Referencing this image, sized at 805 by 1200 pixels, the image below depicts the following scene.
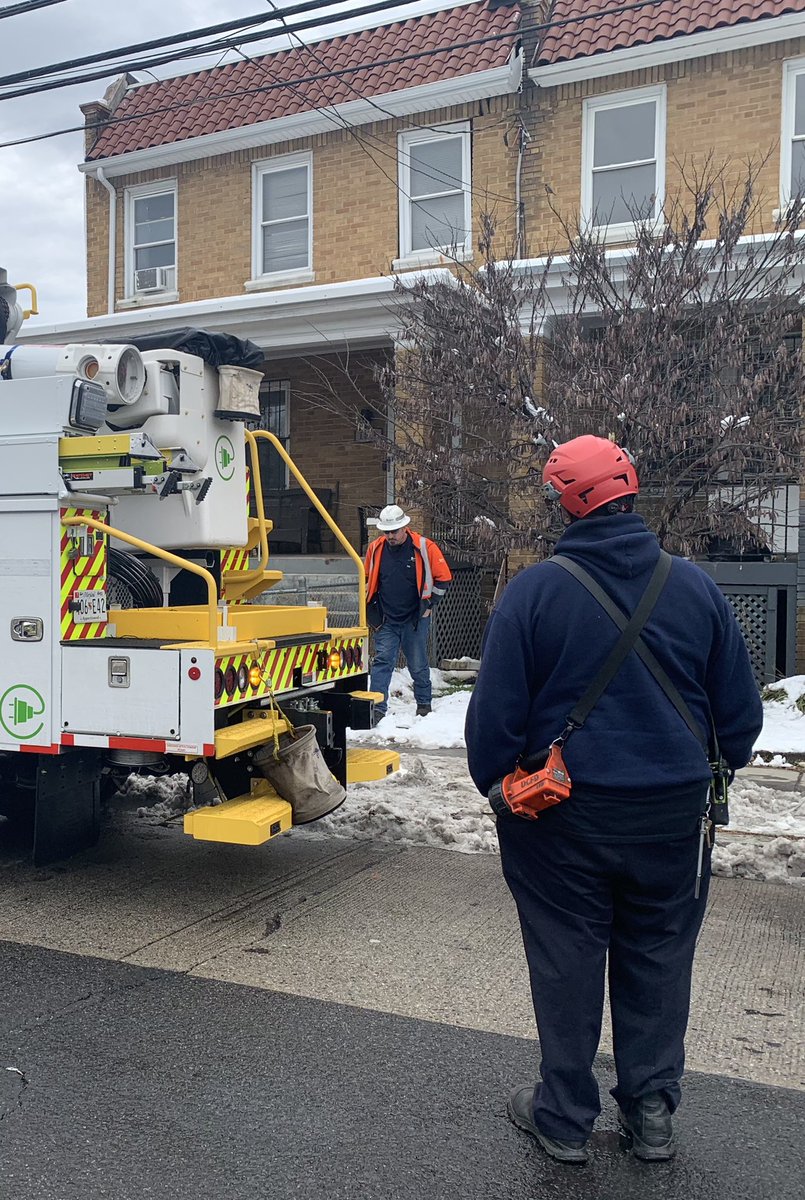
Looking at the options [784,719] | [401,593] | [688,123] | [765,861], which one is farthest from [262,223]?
[765,861]

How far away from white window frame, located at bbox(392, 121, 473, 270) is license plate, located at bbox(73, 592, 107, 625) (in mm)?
10776

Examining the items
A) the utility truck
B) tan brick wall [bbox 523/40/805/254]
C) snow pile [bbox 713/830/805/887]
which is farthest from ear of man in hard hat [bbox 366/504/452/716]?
tan brick wall [bbox 523/40/805/254]

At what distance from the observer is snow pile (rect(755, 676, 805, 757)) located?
842 centimetres

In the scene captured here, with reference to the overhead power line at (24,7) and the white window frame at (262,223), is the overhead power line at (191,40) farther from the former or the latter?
the white window frame at (262,223)

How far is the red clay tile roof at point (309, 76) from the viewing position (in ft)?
49.2

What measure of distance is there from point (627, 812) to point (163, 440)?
3.42 m

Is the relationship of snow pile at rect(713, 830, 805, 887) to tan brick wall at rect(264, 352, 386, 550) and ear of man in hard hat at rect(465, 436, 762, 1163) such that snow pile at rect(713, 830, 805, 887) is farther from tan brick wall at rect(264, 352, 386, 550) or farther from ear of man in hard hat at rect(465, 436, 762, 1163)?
tan brick wall at rect(264, 352, 386, 550)

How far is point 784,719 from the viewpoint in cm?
944

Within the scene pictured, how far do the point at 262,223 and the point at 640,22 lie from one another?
6.06m

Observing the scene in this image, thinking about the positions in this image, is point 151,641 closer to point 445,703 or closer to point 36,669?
point 36,669

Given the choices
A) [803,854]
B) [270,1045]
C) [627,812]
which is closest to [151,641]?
[270,1045]

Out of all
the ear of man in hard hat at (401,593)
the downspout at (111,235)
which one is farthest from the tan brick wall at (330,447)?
the ear of man in hard hat at (401,593)

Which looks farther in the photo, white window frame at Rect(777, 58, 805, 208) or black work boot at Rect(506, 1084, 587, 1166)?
white window frame at Rect(777, 58, 805, 208)

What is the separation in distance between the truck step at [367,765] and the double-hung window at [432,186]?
417 inches
